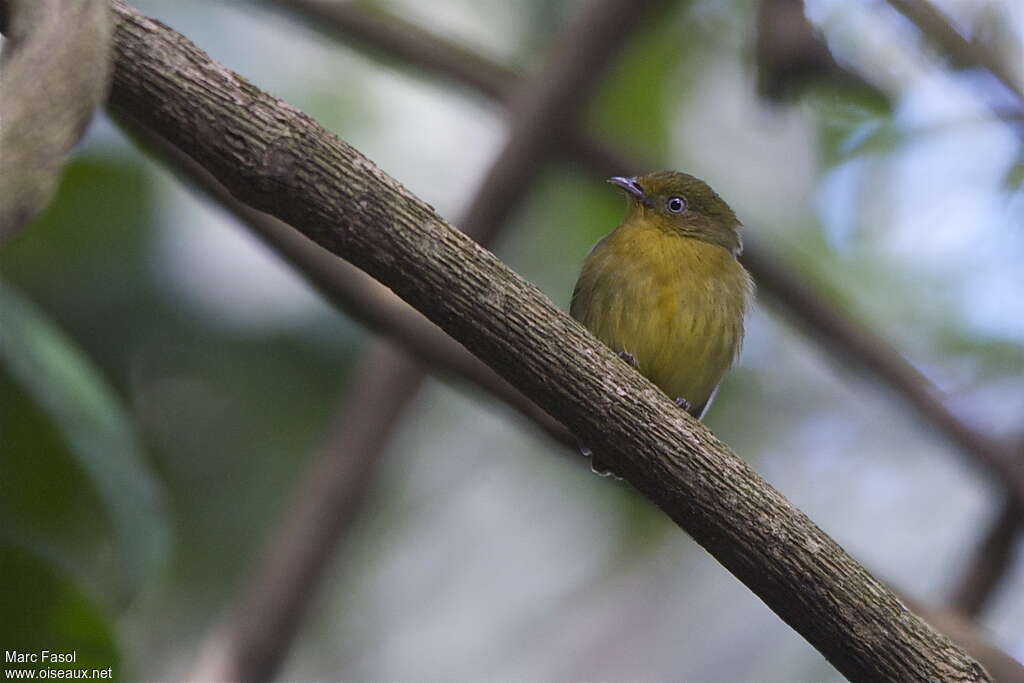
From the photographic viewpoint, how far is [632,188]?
205 inches

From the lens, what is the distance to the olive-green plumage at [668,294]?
15.4 ft

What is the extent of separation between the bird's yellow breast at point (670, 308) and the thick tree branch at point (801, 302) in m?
1.08

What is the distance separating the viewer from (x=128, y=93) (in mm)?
2703

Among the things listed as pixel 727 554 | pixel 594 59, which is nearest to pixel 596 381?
pixel 727 554

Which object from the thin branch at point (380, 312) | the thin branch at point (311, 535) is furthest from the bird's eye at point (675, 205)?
the thin branch at point (311, 535)

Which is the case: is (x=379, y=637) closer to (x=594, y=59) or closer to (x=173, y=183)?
(x=173, y=183)

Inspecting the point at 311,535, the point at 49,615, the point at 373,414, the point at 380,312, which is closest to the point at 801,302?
the point at 373,414

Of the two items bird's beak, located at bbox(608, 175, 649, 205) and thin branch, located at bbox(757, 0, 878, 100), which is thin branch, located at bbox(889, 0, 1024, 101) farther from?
bird's beak, located at bbox(608, 175, 649, 205)

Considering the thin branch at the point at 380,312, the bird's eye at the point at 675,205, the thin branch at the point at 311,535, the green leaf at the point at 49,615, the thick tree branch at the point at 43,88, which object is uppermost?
the bird's eye at the point at 675,205

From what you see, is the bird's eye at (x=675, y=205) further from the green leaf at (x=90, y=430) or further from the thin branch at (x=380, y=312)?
the green leaf at (x=90, y=430)

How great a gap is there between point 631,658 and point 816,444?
1673 millimetres

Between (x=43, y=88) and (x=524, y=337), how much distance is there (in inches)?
46.2

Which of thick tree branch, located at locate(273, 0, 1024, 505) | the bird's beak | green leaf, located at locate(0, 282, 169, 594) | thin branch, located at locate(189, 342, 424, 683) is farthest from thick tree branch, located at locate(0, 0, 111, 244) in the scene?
thick tree branch, located at locate(273, 0, 1024, 505)

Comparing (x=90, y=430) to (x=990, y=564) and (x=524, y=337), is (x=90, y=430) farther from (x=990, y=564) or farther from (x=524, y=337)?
(x=990, y=564)
